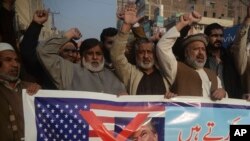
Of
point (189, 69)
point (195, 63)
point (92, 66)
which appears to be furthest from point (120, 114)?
point (195, 63)

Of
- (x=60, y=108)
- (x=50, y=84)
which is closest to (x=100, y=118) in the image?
(x=60, y=108)

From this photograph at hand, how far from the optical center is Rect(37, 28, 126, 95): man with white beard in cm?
371

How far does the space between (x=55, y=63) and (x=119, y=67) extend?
0.70m

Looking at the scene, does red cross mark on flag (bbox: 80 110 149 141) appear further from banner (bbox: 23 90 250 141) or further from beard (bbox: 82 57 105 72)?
beard (bbox: 82 57 105 72)

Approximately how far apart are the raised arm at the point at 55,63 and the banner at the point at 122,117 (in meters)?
0.14

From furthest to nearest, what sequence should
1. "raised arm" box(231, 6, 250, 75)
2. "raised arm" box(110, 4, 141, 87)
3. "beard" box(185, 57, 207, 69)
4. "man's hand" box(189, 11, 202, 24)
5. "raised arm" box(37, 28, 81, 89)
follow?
"raised arm" box(231, 6, 250, 75), "beard" box(185, 57, 207, 69), "man's hand" box(189, 11, 202, 24), "raised arm" box(110, 4, 141, 87), "raised arm" box(37, 28, 81, 89)

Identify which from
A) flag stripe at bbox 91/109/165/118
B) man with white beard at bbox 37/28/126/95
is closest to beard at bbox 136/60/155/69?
man with white beard at bbox 37/28/126/95

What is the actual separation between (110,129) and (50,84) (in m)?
0.83

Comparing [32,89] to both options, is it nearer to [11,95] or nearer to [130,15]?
[11,95]

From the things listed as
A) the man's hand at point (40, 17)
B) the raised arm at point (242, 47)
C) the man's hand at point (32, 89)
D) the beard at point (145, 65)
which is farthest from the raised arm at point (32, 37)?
the raised arm at point (242, 47)

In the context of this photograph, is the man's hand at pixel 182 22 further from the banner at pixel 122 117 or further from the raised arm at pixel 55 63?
the raised arm at pixel 55 63

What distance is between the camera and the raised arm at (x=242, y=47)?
4293 millimetres

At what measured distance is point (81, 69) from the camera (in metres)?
3.93

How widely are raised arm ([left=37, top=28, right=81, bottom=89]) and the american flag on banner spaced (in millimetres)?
200
